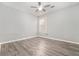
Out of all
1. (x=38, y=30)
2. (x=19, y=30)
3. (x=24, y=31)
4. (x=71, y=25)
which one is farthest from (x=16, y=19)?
(x=71, y=25)

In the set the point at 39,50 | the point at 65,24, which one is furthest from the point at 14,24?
the point at 65,24

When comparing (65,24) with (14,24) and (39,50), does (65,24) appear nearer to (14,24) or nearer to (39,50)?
(39,50)

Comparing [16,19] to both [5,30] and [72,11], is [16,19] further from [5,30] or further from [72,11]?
[72,11]

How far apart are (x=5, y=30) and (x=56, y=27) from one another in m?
3.24

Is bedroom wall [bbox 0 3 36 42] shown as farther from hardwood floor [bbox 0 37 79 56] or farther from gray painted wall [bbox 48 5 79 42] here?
gray painted wall [bbox 48 5 79 42]

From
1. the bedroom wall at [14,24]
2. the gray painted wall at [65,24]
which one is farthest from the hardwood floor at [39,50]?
the gray painted wall at [65,24]

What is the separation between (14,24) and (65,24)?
10.3 feet

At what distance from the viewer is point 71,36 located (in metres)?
3.80

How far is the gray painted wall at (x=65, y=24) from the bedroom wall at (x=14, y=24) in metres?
1.63

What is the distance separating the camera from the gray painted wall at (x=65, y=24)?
142 inches

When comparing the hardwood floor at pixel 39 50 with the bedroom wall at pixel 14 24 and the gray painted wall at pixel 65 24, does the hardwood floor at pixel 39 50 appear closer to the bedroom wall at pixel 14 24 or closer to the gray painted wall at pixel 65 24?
the bedroom wall at pixel 14 24

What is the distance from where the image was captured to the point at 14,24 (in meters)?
4.04

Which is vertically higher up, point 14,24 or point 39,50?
point 14,24

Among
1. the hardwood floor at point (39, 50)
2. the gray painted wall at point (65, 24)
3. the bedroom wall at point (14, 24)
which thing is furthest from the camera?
the gray painted wall at point (65, 24)
